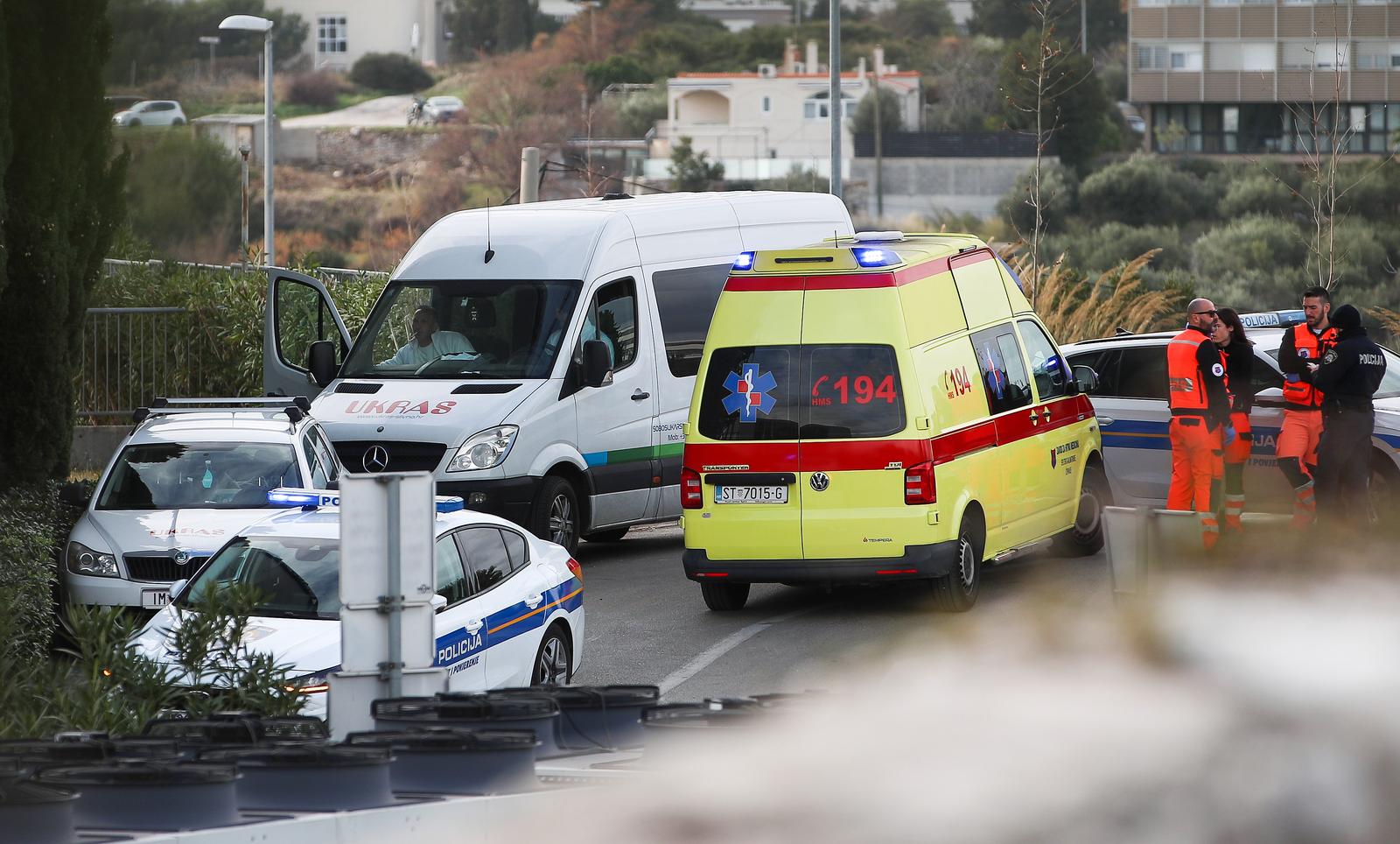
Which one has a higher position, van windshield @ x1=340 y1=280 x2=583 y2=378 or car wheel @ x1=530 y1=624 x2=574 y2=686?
van windshield @ x1=340 y1=280 x2=583 y2=378

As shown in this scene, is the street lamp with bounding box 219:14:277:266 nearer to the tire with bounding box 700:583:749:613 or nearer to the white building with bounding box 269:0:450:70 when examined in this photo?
the tire with bounding box 700:583:749:613

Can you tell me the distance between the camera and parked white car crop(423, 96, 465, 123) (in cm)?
9769

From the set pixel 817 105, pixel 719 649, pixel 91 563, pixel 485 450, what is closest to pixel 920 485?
pixel 719 649

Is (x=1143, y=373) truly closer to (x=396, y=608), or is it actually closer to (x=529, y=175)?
(x=529, y=175)

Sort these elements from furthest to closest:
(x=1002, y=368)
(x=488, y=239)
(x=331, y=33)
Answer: (x=331, y=33)
(x=488, y=239)
(x=1002, y=368)

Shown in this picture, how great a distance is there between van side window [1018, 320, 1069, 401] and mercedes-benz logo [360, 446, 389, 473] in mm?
4744

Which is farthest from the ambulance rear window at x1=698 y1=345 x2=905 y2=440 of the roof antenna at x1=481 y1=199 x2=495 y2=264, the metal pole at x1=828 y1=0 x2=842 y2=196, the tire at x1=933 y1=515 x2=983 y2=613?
the metal pole at x1=828 y1=0 x2=842 y2=196

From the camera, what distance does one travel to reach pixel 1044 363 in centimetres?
1322

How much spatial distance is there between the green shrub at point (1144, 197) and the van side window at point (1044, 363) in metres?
55.0

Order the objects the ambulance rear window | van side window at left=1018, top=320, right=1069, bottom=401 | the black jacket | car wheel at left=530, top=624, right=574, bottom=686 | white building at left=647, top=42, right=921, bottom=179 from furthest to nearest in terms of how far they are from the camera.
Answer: white building at left=647, top=42, right=921, bottom=179, van side window at left=1018, top=320, right=1069, bottom=401, the black jacket, the ambulance rear window, car wheel at left=530, top=624, right=574, bottom=686

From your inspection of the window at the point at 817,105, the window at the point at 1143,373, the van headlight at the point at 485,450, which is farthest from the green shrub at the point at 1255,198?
the van headlight at the point at 485,450

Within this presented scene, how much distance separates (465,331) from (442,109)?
287 ft

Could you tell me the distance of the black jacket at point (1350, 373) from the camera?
12.5 m

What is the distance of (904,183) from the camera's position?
8925 centimetres
